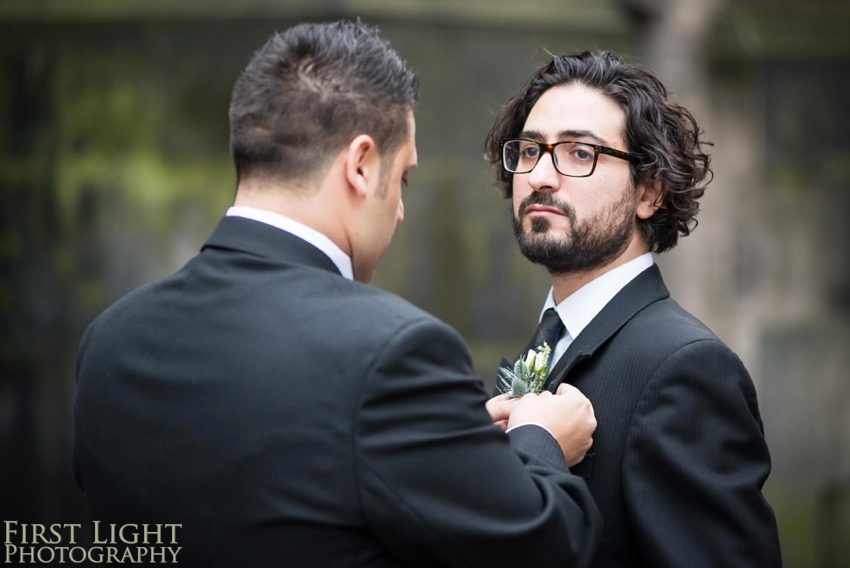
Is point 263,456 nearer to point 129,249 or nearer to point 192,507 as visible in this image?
point 192,507

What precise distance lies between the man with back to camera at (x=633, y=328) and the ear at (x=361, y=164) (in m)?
0.77

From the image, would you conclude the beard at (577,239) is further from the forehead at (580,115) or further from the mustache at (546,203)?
A: the forehead at (580,115)

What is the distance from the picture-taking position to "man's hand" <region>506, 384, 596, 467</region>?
6.79ft

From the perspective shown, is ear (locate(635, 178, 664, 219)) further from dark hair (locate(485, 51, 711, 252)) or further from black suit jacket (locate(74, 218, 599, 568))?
black suit jacket (locate(74, 218, 599, 568))

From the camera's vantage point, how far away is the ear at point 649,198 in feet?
8.71

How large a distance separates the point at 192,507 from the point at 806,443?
533cm

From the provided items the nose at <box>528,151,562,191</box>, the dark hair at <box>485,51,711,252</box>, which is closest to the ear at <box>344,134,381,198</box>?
the nose at <box>528,151,562,191</box>

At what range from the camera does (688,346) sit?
2.19 meters

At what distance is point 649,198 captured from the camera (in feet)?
8.79

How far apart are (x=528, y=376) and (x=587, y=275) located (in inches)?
16.4

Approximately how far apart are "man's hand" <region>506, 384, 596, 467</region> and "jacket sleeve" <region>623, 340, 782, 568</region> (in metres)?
0.11

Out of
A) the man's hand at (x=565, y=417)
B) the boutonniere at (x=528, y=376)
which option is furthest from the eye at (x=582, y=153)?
the man's hand at (x=565, y=417)

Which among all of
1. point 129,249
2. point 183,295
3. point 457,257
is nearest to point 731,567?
point 183,295

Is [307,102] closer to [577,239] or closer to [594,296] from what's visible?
[577,239]
